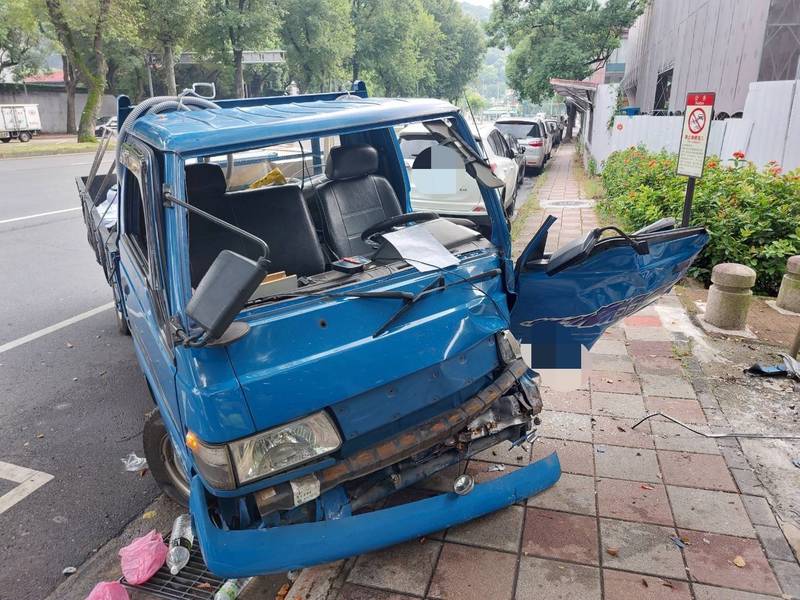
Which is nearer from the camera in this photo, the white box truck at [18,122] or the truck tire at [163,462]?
the truck tire at [163,462]

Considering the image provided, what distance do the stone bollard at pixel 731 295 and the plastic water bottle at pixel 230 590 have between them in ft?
14.7

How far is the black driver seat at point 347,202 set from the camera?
382cm

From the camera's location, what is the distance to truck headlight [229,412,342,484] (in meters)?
2.17

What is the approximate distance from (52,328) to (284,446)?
4.60 m

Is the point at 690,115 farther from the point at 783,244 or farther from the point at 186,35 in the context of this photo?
the point at 186,35

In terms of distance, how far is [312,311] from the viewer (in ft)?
7.87

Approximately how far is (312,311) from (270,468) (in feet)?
2.06

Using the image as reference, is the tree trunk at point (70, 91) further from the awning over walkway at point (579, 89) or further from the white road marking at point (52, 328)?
the white road marking at point (52, 328)

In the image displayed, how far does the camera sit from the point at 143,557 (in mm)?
2805

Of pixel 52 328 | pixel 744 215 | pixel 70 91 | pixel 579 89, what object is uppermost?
pixel 579 89

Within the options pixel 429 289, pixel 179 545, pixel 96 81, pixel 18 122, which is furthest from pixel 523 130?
pixel 18 122

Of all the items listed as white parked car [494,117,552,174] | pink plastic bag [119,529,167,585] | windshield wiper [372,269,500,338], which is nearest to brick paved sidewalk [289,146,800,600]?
pink plastic bag [119,529,167,585]

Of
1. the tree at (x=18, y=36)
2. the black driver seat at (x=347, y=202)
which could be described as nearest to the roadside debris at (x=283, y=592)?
the black driver seat at (x=347, y=202)

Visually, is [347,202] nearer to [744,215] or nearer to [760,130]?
[744,215]
